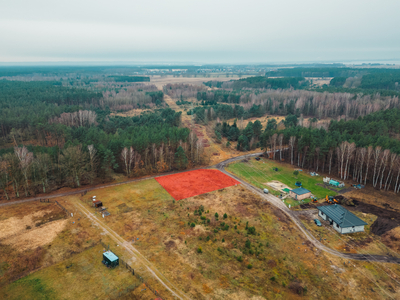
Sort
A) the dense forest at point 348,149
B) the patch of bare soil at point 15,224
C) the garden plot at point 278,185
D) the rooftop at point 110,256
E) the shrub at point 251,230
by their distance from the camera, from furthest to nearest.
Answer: the garden plot at point 278,185 < the dense forest at point 348,149 < the shrub at point 251,230 < the patch of bare soil at point 15,224 < the rooftop at point 110,256

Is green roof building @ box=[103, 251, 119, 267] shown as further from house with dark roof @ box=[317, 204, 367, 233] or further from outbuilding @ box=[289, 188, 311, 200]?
outbuilding @ box=[289, 188, 311, 200]

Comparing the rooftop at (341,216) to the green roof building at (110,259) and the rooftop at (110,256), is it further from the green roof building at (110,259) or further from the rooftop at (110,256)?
the rooftop at (110,256)

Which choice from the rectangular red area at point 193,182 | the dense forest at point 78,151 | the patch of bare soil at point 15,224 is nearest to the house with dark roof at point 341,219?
the rectangular red area at point 193,182

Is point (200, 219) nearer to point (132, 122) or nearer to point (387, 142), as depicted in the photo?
point (387, 142)

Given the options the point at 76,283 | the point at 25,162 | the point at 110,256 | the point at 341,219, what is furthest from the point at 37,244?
the point at 341,219

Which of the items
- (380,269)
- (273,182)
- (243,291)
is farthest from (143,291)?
(273,182)

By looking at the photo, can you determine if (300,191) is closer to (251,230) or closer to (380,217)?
(380,217)
